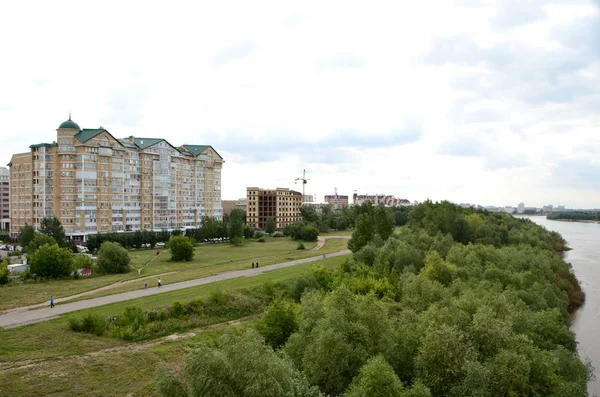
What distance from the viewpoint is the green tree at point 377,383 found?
17.7m

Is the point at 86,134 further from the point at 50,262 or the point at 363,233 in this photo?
the point at 363,233

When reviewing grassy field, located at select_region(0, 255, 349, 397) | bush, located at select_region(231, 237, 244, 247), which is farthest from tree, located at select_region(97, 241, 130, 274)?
bush, located at select_region(231, 237, 244, 247)

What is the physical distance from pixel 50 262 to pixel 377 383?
146ft

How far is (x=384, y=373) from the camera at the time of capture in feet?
58.9

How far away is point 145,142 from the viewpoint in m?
94.9

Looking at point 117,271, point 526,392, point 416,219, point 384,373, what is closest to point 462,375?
point 526,392

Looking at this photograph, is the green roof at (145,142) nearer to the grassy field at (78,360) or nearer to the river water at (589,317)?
the grassy field at (78,360)

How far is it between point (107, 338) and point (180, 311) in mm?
6294

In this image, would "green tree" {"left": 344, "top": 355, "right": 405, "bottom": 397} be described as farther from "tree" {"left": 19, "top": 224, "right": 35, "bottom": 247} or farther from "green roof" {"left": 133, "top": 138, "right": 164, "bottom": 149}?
"green roof" {"left": 133, "top": 138, "right": 164, "bottom": 149}

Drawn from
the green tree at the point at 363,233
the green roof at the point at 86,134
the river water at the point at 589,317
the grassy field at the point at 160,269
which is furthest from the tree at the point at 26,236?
the river water at the point at 589,317

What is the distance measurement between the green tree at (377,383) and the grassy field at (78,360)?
1125 centimetres

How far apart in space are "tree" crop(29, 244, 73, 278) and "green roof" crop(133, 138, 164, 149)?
46368mm

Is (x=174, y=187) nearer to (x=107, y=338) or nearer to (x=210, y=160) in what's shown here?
(x=210, y=160)

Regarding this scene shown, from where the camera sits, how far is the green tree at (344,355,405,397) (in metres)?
17.7
